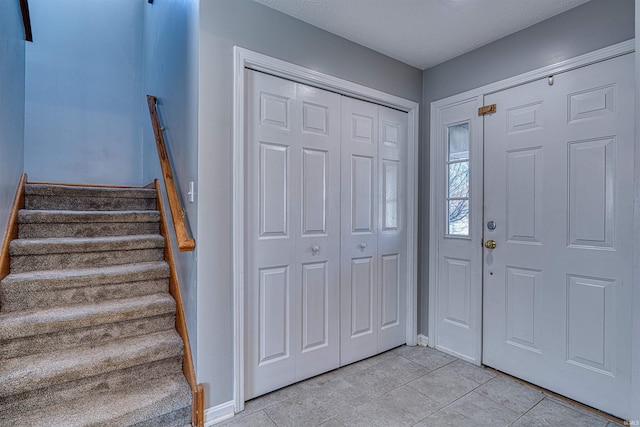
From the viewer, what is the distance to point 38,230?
2.18 metres

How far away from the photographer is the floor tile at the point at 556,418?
1701mm

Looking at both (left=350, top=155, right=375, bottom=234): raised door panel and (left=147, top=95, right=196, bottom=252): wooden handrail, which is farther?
(left=350, top=155, right=375, bottom=234): raised door panel

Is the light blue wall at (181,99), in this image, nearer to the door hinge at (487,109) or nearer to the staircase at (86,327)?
the staircase at (86,327)

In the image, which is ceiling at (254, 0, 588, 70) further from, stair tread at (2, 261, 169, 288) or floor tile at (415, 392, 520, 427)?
floor tile at (415, 392, 520, 427)

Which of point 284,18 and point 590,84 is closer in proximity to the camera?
point 590,84

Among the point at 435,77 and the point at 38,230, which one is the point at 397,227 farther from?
the point at 38,230

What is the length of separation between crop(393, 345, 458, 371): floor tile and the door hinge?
191 cm

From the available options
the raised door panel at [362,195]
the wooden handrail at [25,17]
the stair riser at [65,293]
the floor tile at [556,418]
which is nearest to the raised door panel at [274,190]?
the raised door panel at [362,195]

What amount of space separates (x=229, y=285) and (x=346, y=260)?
0.91 meters

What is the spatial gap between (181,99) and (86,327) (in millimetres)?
1464

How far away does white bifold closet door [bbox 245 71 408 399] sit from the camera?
1944mm

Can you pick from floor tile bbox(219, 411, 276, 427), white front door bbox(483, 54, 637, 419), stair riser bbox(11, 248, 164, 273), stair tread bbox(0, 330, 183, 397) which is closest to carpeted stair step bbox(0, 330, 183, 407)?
stair tread bbox(0, 330, 183, 397)

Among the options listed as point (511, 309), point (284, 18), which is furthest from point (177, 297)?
point (511, 309)

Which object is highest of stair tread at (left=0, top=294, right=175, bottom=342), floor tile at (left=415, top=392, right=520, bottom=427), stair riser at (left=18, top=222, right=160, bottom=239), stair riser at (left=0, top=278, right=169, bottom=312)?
stair riser at (left=18, top=222, right=160, bottom=239)
